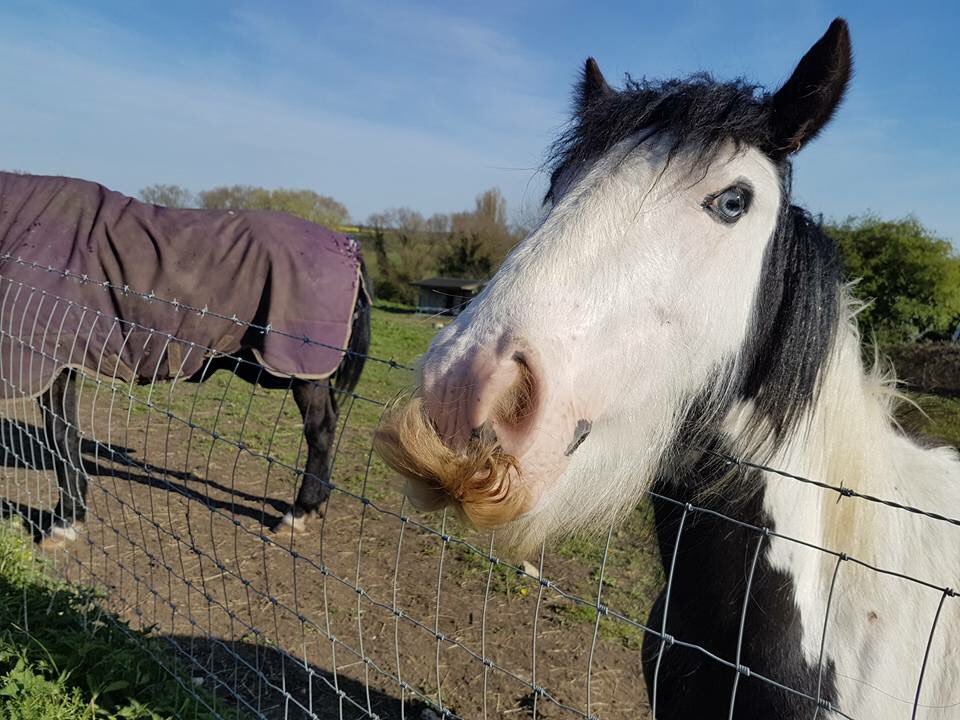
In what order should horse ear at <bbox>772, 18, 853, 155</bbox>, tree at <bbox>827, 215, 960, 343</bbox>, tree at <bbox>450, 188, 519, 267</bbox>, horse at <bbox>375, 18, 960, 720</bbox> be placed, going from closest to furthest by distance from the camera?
horse at <bbox>375, 18, 960, 720</bbox> < horse ear at <bbox>772, 18, 853, 155</bbox> < tree at <bbox>827, 215, 960, 343</bbox> < tree at <bbox>450, 188, 519, 267</bbox>

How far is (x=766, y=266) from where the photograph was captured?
5.09 ft

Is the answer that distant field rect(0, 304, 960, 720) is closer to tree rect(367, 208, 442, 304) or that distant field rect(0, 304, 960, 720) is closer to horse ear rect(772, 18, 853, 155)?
horse ear rect(772, 18, 853, 155)

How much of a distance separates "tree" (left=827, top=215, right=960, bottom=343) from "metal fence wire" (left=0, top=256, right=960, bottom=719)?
30.4 feet

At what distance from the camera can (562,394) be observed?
1.27 metres

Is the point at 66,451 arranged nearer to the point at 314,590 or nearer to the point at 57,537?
the point at 57,537

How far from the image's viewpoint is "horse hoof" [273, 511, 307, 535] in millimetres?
4676

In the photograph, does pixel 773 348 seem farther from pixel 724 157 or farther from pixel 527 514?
pixel 527 514

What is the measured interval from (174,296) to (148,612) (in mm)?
2166

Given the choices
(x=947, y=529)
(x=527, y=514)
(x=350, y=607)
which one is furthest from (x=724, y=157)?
(x=350, y=607)

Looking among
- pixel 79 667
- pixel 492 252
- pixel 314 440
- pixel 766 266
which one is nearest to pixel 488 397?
pixel 766 266

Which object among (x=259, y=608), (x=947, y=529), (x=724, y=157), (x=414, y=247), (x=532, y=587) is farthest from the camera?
(x=414, y=247)

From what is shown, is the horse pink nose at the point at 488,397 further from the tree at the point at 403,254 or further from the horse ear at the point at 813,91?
the tree at the point at 403,254

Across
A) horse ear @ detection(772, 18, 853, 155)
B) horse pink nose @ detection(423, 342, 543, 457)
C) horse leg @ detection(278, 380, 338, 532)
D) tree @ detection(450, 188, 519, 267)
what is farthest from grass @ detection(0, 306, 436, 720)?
tree @ detection(450, 188, 519, 267)

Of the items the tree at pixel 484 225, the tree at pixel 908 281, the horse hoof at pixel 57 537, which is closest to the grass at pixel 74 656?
the horse hoof at pixel 57 537
